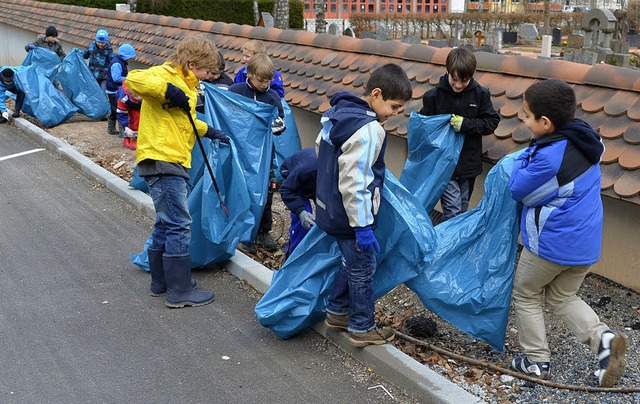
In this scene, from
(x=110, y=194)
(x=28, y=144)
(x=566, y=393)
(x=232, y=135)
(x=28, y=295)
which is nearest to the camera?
(x=566, y=393)

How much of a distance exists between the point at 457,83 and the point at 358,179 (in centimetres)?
162

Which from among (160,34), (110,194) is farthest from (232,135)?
(160,34)

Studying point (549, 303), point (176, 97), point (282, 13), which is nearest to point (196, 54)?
point (176, 97)

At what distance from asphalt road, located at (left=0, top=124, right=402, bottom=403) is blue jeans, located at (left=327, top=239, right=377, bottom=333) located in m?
0.25

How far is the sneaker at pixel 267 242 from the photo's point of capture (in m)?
6.23

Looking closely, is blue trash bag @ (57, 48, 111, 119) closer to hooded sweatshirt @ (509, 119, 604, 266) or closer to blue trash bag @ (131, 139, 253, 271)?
blue trash bag @ (131, 139, 253, 271)

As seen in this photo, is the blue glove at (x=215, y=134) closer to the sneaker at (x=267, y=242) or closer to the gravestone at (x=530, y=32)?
the sneaker at (x=267, y=242)

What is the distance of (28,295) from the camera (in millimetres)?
5336

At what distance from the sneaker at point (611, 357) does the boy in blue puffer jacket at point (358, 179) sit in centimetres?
117

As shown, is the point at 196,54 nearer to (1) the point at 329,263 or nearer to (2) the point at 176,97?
(2) the point at 176,97

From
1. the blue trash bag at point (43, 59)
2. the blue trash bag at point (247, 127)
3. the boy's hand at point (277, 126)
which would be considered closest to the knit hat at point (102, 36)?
the blue trash bag at point (43, 59)

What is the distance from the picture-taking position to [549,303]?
3980mm

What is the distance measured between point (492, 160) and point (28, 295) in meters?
3.36

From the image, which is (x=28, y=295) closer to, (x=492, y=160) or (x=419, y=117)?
(x=419, y=117)
